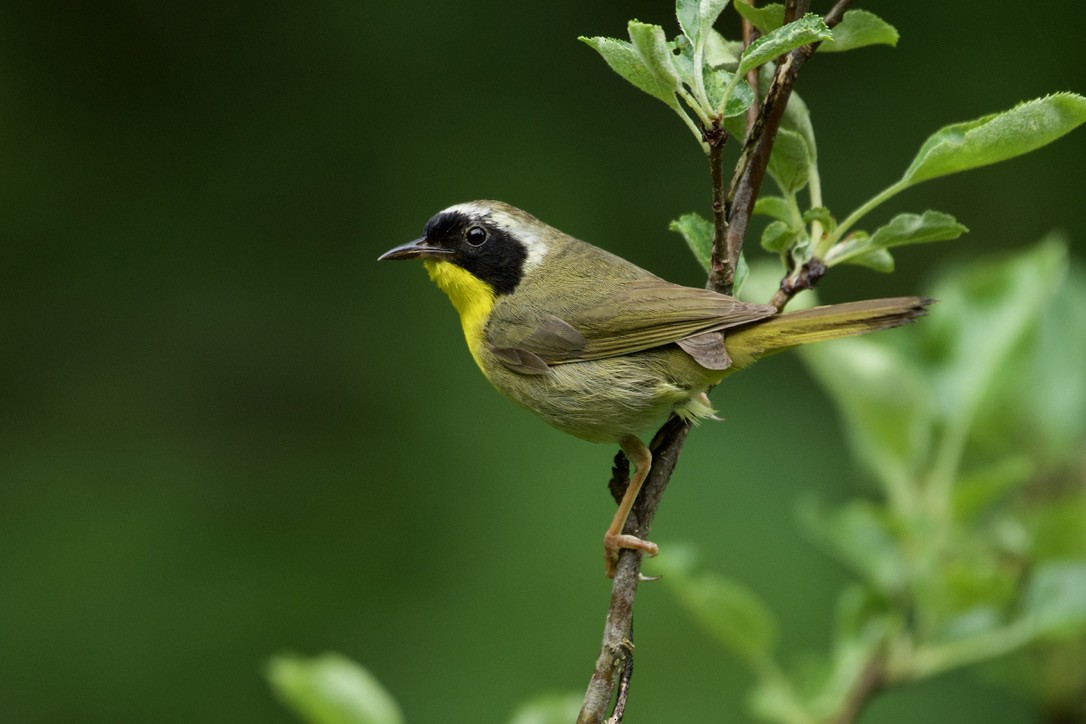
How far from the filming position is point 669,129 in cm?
682

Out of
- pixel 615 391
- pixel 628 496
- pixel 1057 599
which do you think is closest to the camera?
pixel 1057 599

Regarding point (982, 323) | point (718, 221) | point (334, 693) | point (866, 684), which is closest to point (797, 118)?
point (718, 221)

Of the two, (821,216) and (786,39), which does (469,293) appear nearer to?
(821,216)

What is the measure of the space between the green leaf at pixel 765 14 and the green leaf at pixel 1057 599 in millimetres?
1164

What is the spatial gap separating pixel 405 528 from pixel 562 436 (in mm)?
871

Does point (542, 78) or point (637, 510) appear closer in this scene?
point (637, 510)

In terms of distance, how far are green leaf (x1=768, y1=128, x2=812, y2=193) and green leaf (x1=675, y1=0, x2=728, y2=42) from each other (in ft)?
0.91

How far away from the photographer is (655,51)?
1.71m

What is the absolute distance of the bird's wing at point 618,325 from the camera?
8.76 feet

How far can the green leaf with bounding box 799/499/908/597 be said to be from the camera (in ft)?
7.78

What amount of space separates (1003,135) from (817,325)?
668mm

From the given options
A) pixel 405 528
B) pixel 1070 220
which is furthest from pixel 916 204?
pixel 405 528

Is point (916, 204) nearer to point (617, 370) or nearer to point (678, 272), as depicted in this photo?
point (678, 272)

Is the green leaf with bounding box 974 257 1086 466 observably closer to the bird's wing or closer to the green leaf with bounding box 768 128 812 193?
the bird's wing
